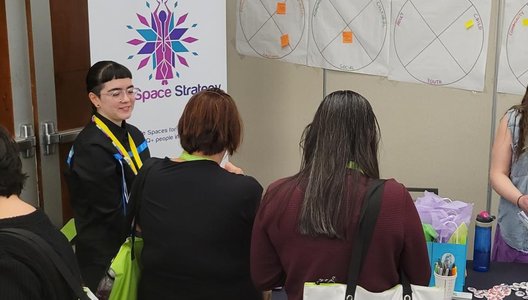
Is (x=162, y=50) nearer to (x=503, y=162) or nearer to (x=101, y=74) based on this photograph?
(x=101, y=74)

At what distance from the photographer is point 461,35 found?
11.6 feet

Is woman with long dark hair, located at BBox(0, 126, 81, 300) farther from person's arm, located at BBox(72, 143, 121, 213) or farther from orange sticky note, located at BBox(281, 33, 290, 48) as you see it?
orange sticky note, located at BBox(281, 33, 290, 48)

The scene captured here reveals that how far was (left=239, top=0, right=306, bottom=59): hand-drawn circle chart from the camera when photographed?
3.98 metres

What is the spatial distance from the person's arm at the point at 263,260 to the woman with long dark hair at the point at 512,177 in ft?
3.79

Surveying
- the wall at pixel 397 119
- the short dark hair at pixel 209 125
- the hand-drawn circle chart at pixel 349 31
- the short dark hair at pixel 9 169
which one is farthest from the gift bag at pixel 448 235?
the hand-drawn circle chart at pixel 349 31

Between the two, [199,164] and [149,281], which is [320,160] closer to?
[199,164]

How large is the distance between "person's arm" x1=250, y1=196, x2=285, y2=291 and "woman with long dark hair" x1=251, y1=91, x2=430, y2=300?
0.07 ft

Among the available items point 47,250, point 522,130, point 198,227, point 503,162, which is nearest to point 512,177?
point 503,162

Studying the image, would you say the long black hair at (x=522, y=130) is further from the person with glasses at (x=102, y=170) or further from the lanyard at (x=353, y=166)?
the person with glasses at (x=102, y=170)

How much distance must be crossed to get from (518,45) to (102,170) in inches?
91.4

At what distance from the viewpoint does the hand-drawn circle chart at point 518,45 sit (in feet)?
11.3

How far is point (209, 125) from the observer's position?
1.89m

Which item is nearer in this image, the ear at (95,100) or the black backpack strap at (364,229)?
the black backpack strap at (364,229)

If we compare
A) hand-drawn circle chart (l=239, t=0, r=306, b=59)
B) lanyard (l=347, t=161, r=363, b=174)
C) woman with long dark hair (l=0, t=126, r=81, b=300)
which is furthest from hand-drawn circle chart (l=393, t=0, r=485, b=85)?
woman with long dark hair (l=0, t=126, r=81, b=300)
